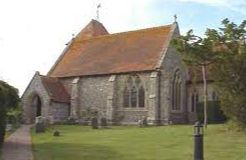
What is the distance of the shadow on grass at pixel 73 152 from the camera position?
17172 millimetres

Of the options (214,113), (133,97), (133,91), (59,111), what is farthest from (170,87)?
(59,111)

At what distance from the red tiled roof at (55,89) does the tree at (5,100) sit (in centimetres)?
1855

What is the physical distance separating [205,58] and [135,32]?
19.3 meters

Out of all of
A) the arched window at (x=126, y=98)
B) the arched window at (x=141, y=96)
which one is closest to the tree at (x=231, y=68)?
the arched window at (x=141, y=96)

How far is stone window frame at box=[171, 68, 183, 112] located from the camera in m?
40.9

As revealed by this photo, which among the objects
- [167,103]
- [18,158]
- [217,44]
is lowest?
[18,158]

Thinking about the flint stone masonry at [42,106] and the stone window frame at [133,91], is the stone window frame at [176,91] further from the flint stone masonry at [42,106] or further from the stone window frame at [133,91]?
the flint stone masonry at [42,106]

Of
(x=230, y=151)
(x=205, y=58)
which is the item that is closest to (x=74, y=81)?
(x=205, y=58)

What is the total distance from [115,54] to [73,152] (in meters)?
25.5

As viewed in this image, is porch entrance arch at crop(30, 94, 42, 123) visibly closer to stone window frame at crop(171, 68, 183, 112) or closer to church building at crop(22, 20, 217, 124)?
church building at crop(22, 20, 217, 124)

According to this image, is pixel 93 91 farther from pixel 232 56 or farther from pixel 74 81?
pixel 232 56

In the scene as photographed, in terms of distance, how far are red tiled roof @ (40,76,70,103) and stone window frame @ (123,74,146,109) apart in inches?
225

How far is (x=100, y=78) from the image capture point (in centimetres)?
4231

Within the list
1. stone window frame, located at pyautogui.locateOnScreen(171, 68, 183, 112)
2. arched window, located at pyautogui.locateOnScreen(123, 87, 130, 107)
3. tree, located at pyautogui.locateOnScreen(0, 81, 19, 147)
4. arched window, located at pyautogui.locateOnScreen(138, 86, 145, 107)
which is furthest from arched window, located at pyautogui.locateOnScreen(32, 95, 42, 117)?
tree, located at pyautogui.locateOnScreen(0, 81, 19, 147)
